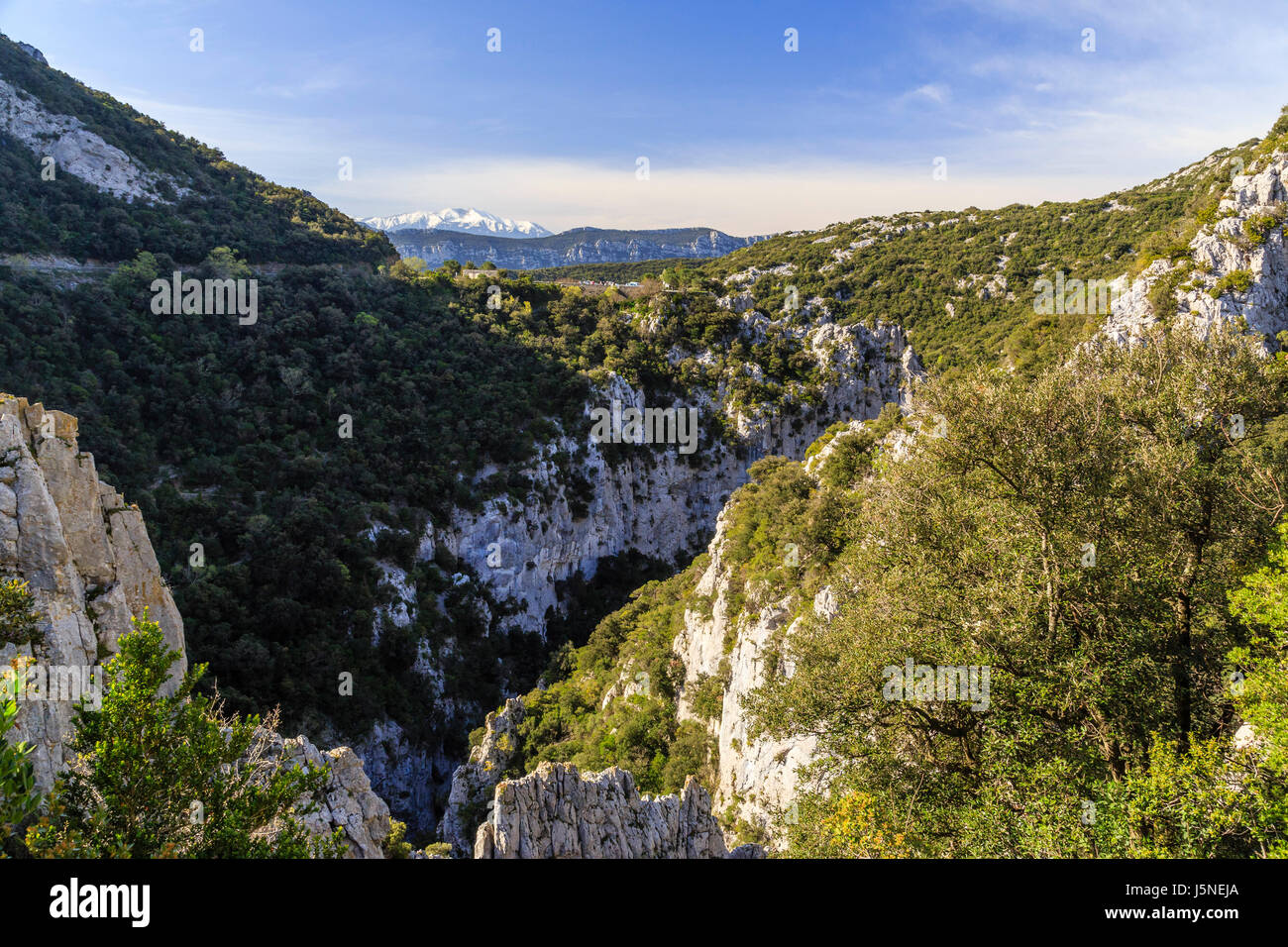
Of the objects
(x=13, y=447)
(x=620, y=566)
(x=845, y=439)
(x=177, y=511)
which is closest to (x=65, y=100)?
(x=177, y=511)

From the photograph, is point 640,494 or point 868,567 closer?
point 868,567

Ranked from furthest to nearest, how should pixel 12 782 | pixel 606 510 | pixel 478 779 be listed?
pixel 606 510
pixel 478 779
pixel 12 782

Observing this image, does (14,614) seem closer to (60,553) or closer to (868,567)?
(60,553)

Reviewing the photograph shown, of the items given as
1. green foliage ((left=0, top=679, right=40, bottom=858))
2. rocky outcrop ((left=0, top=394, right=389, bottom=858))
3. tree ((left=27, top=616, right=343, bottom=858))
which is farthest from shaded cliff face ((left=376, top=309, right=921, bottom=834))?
green foliage ((left=0, top=679, right=40, bottom=858))

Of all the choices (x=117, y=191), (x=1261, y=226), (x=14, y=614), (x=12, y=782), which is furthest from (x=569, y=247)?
(x=12, y=782)

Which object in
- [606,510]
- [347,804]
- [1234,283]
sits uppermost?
[1234,283]

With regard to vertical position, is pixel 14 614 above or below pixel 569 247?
below

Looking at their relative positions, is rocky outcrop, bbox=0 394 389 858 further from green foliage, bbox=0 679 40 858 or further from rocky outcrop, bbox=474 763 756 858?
green foliage, bbox=0 679 40 858

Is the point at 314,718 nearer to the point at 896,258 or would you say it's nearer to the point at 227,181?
the point at 227,181
